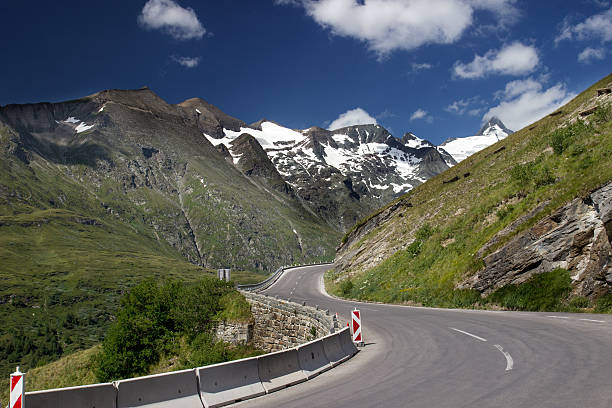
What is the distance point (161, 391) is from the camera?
7664mm

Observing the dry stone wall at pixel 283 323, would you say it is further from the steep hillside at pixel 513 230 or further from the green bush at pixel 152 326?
the steep hillside at pixel 513 230

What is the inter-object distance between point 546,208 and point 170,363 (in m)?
30.7

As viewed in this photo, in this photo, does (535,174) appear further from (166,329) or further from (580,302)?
(166,329)

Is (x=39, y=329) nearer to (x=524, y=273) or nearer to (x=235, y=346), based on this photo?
(x=235, y=346)

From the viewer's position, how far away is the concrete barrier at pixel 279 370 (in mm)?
9516

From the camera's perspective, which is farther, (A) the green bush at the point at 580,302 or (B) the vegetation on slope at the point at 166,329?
(B) the vegetation on slope at the point at 166,329

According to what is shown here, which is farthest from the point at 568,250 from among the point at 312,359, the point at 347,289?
the point at 347,289

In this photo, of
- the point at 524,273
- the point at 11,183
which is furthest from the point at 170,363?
the point at 11,183

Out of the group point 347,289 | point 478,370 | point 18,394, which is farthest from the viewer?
point 347,289

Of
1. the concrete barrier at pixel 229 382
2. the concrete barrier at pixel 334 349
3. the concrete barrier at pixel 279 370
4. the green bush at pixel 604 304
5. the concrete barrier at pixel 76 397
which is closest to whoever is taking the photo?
the concrete barrier at pixel 76 397

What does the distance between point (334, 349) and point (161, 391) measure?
6.28m

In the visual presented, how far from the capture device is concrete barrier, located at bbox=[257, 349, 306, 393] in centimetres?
952

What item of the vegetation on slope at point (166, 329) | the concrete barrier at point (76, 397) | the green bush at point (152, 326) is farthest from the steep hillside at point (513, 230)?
the concrete barrier at point (76, 397)

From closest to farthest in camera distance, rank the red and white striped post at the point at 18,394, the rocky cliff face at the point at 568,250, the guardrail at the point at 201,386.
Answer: the red and white striped post at the point at 18,394 → the guardrail at the point at 201,386 → the rocky cliff face at the point at 568,250
